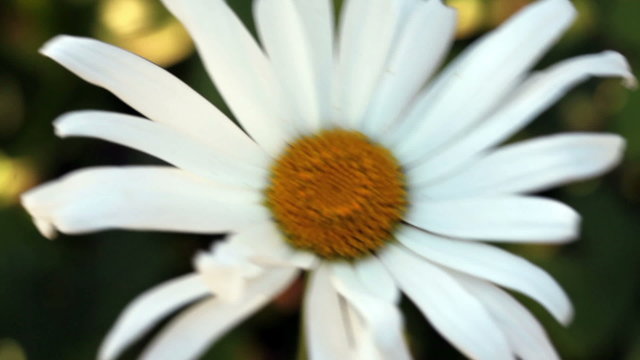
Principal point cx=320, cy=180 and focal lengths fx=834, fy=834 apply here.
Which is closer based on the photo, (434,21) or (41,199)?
(41,199)

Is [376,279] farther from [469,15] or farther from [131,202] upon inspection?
[469,15]

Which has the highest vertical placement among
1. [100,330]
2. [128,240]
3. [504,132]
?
[504,132]

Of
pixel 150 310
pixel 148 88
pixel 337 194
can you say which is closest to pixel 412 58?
pixel 337 194

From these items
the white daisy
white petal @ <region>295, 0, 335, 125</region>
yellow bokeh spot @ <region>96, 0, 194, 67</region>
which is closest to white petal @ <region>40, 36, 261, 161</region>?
the white daisy

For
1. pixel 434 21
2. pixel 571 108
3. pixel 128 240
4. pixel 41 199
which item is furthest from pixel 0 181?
pixel 571 108

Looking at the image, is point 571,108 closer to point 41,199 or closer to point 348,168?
point 348,168

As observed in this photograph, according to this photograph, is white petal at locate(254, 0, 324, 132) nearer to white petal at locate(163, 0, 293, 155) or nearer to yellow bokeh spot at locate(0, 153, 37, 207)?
white petal at locate(163, 0, 293, 155)
